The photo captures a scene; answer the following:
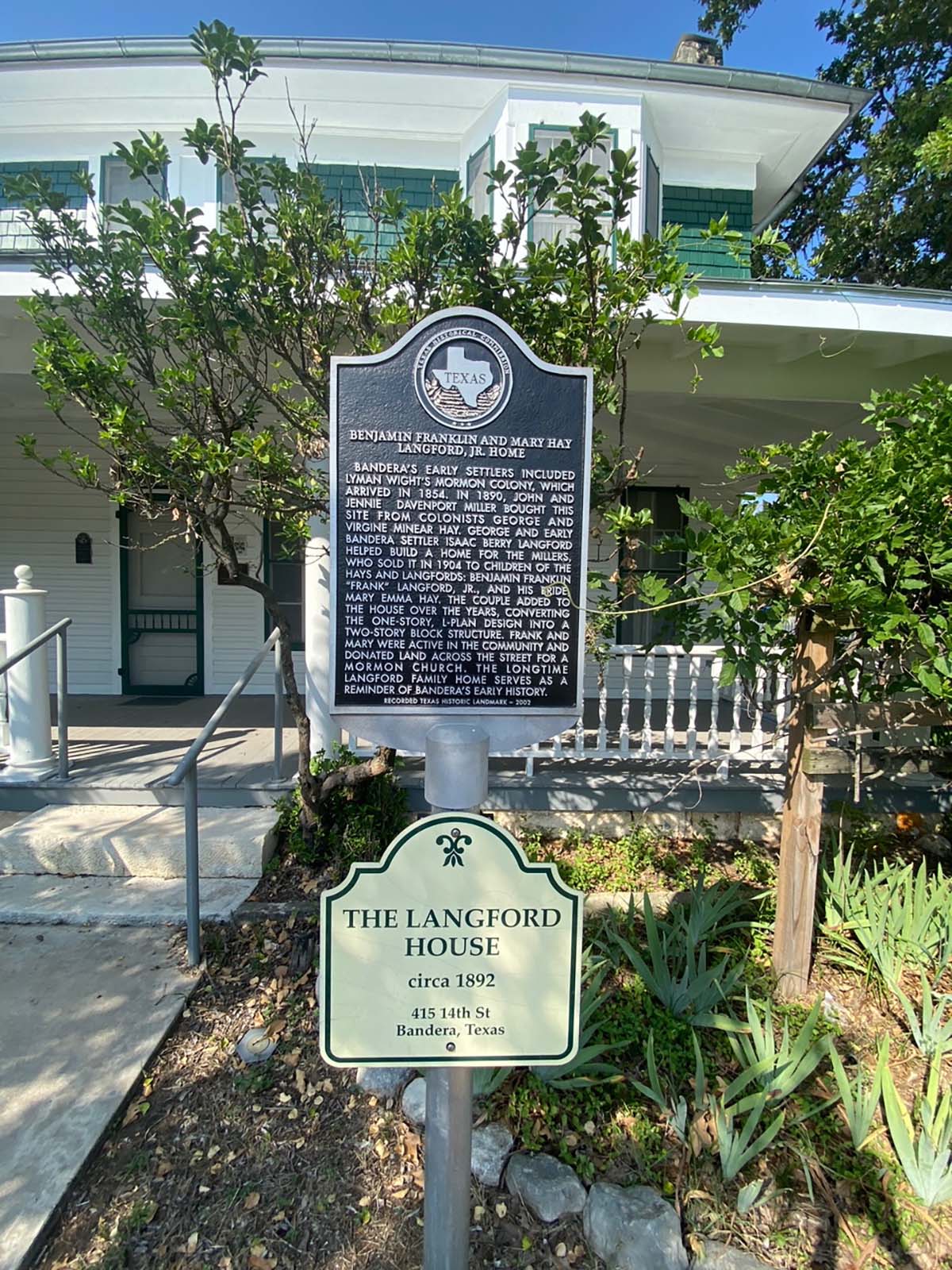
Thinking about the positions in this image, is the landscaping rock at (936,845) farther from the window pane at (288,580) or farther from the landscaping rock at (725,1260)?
the window pane at (288,580)

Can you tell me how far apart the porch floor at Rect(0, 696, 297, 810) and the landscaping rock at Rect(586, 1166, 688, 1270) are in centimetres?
293

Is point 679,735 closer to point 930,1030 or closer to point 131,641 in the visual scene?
point 930,1030

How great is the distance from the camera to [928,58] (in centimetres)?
1241

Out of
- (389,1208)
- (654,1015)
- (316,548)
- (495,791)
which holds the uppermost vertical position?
(316,548)

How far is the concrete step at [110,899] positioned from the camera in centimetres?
357

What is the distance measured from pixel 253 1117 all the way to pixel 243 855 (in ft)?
5.21

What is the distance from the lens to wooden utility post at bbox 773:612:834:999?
308 cm

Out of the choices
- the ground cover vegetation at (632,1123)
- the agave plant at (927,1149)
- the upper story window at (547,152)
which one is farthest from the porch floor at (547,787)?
the upper story window at (547,152)

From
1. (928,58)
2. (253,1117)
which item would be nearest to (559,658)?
(253,1117)

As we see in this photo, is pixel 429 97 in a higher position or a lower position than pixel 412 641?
higher

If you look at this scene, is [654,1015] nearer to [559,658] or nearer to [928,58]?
[559,658]

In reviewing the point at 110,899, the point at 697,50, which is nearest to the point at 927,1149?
the point at 110,899

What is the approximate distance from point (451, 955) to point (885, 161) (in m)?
15.0

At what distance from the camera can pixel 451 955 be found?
169cm
